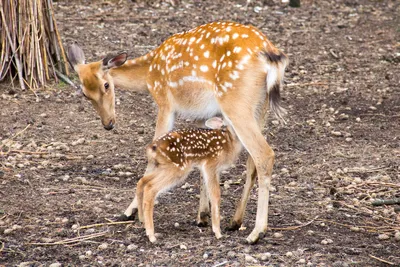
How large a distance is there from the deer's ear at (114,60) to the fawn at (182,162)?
1.17 m

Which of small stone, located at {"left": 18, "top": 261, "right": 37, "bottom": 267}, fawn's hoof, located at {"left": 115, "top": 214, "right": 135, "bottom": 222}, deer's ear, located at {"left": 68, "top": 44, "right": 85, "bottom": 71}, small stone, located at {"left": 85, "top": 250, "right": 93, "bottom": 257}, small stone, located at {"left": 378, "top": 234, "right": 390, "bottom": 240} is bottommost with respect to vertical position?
fawn's hoof, located at {"left": 115, "top": 214, "right": 135, "bottom": 222}

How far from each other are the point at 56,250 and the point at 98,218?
0.64 meters

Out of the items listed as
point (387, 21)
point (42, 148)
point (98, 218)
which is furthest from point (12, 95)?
point (387, 21)

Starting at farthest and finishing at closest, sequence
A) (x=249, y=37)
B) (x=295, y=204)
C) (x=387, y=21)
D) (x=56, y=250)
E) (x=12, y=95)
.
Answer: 1. (x=387, y=21)
2. (x=12, y=95)
3. (x=295, y=204)
4. (x=249, y=37)
5. (x=56, y=250)

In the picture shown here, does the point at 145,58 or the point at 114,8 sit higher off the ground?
the point at 145,58

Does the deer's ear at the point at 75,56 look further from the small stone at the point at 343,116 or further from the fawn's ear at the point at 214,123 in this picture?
the small stone at the point at 343,116

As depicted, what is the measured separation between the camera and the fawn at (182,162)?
18.1 feet

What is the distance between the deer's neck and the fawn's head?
116 mm

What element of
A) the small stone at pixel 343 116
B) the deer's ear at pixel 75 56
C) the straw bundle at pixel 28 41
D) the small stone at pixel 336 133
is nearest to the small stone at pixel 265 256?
the deer's ear at pixel 75 56

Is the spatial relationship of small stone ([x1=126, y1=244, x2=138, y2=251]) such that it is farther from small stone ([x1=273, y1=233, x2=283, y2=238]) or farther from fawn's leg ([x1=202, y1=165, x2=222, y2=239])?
small stone ([x1=273, y1=233, x2=283, y2=238])

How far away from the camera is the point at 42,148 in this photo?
7590mm

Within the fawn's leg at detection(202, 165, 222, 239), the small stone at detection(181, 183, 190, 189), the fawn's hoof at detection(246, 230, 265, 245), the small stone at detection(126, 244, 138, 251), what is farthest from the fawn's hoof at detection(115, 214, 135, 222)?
the fawn's hoof at detection(246, 230, 265, 245)

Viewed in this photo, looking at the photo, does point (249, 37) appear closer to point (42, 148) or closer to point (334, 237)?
point (334, 237)

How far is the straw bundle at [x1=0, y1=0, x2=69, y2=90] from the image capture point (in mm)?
8891
